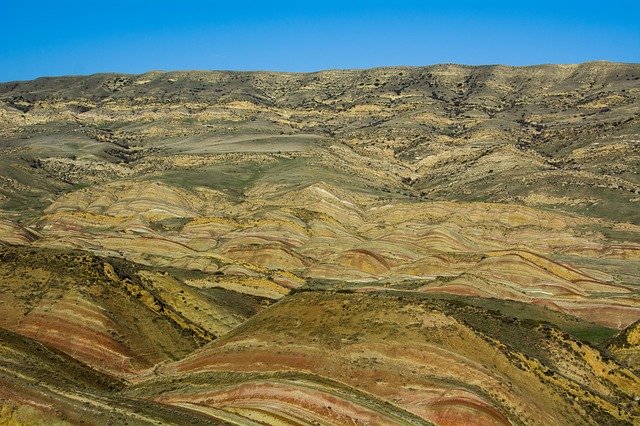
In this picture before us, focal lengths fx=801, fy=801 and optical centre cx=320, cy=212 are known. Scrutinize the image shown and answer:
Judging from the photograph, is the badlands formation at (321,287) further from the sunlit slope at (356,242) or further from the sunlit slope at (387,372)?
the sunlit slope at (356,242)

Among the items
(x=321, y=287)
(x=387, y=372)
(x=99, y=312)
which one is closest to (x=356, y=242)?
(x=321, y=287)

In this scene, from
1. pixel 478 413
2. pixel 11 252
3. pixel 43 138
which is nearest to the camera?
pixel 478 413

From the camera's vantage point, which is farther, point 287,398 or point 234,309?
point 234,309

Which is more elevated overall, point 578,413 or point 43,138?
point 43,138

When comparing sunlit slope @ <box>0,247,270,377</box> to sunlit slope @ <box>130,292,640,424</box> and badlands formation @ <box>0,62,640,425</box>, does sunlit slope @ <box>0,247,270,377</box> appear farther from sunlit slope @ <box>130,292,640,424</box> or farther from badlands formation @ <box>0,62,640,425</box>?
sunlit slope @ <box>130,292,640,424</box>

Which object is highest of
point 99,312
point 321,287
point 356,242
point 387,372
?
point 356,242

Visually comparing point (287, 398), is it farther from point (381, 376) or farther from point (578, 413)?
point (578, 413)

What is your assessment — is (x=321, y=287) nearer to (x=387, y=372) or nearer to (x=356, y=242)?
(x=356, y=242)

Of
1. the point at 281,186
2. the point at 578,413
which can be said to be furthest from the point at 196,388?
the point at 281,186

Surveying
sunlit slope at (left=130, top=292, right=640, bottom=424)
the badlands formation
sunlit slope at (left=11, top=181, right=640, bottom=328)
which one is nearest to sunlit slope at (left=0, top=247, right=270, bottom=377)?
the badlands formation
